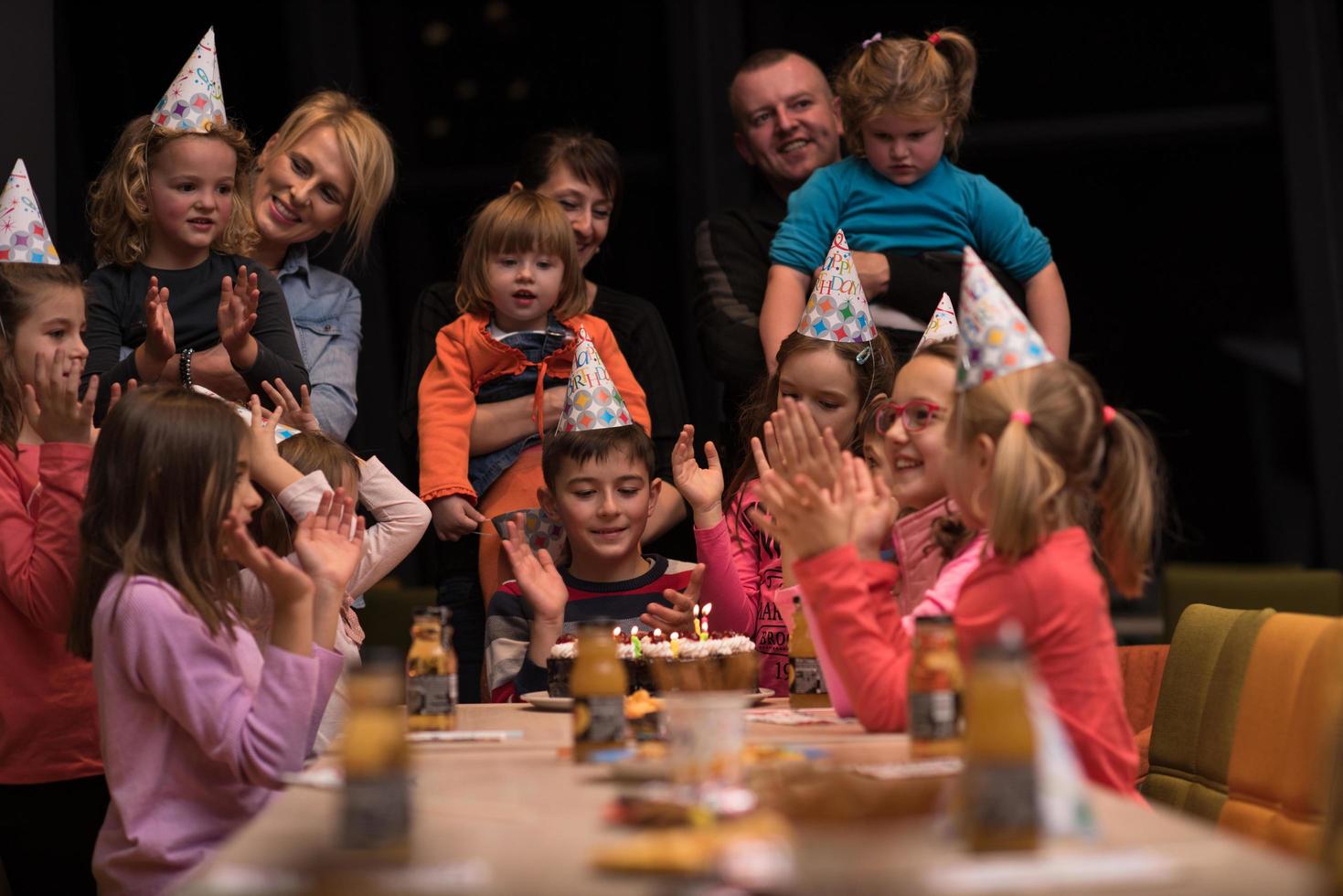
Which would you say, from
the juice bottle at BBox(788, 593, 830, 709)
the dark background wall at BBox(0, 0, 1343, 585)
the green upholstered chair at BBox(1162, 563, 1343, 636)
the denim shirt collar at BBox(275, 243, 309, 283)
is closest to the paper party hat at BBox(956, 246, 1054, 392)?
the juice bottle at BBox(788, 593, 830, 709)

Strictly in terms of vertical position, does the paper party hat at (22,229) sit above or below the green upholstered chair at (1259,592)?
above

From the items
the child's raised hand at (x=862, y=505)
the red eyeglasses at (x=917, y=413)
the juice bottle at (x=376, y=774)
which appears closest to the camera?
the juice bottle at (x=376, y=774)

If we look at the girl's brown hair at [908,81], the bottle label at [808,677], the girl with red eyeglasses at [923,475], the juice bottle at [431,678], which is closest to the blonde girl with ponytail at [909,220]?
the girl's brown hair at [908,81]

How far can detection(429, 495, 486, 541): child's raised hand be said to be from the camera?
3.87m

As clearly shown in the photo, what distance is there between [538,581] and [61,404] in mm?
1076

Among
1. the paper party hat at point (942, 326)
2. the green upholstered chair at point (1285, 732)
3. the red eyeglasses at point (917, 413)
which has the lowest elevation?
the green upholstered chair at point (1285, 732)

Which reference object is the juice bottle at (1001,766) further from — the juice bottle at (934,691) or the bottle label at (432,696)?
the bottle label at (432,696)

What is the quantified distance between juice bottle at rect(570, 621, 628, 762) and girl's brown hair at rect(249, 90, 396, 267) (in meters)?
2.38

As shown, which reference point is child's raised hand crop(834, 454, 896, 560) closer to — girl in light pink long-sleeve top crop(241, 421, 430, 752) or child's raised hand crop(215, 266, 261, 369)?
girl in light pink long-sleeve top crop(241, 421, 430, 752)

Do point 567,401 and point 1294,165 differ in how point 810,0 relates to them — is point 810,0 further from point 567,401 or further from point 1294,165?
point 567,401

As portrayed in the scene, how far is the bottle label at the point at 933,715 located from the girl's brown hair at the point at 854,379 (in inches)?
63.9

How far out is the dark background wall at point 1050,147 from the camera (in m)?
5.72

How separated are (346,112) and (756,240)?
4.04 ft

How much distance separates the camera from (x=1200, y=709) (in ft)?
9.55
